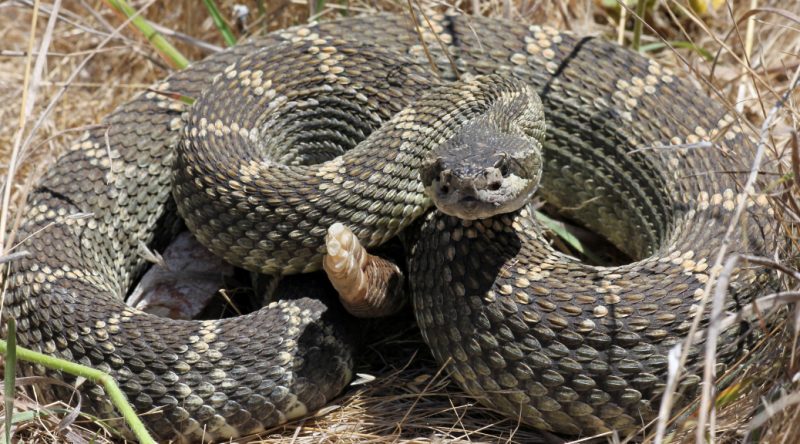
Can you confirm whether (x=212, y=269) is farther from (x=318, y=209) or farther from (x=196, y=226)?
(x=318, y=209)

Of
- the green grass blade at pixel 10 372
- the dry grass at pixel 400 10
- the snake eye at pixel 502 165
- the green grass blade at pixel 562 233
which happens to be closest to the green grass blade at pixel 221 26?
the dry grass at pixel 400 10

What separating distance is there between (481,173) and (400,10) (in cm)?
239

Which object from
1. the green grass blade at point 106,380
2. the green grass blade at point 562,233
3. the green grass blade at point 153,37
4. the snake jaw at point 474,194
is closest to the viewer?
the green grass blade at point 106,380

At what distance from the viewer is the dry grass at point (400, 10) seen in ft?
11.3

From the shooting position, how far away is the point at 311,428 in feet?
13.2

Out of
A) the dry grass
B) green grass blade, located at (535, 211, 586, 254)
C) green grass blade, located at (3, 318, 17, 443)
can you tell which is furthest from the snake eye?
green grass blade, located at (3, 318, 17, 443)

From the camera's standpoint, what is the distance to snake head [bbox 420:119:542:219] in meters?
3.61

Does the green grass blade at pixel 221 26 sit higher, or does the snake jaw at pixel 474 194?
the green grass blade at pixel 221 26

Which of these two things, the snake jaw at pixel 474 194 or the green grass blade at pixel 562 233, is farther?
the green grass blade at pixel 562 233

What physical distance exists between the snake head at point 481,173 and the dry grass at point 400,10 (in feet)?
2.85

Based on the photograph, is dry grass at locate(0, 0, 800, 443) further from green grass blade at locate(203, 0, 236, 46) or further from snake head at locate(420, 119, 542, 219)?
snake head at locate(420, 119, 542, 219)

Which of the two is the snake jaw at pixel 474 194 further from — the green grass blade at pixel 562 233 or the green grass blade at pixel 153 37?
the green grass blade at pixel 153 37

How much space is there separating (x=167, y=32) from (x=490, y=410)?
313 centimetres

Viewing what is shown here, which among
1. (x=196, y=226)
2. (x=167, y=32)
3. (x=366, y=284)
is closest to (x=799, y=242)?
(x=366, y=284)
